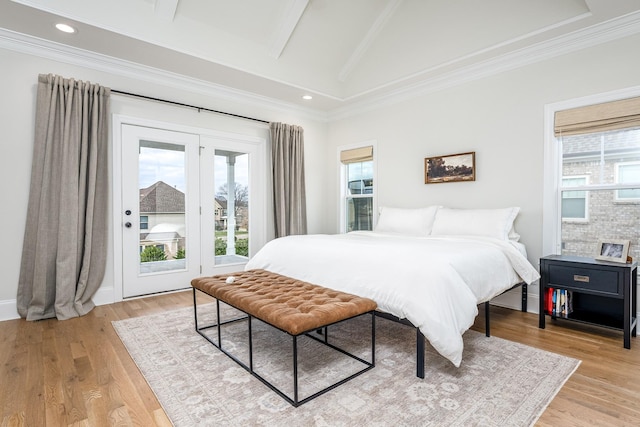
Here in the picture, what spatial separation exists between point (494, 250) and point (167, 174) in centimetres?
362

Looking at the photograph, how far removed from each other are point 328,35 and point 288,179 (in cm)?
199

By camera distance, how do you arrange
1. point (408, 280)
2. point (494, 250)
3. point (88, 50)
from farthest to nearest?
point (88, 50) < point (494, 250) < point (408, 280)

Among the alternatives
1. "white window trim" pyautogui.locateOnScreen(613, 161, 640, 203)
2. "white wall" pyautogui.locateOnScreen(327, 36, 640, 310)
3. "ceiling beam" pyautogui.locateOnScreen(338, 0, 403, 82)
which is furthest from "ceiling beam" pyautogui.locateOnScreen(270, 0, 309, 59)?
"white window trim" pyautogui.locateOnScreen(613, 161, 640, 203)

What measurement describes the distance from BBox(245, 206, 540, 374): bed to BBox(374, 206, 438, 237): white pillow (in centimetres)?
24

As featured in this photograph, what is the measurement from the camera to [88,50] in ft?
11.2

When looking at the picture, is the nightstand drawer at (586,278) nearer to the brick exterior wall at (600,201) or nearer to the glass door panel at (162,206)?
the brick exterior wall at (600,201)

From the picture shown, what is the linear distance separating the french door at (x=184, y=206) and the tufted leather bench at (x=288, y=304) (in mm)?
1586

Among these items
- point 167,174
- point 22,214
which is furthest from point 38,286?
point 167,174

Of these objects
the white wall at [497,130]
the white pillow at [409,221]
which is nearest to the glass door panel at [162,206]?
the white pillow at [409,221]

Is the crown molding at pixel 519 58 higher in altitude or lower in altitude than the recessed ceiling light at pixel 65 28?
lower

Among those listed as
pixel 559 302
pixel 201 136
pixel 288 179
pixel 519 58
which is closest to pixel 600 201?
pixel 559 302

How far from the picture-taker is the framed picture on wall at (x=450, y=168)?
385 cm

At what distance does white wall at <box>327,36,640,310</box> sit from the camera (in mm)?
3059

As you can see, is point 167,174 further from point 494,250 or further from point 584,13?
point 584,13
